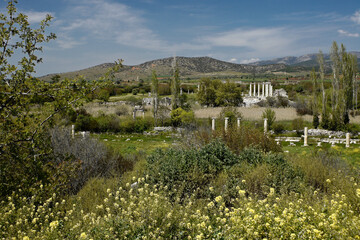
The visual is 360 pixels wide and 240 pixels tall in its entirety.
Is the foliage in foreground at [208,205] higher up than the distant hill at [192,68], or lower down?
lower down

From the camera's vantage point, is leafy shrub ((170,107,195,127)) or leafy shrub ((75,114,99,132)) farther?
leafy shrub ((170,107,195,127))

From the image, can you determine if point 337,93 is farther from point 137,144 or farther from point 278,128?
point 137,144

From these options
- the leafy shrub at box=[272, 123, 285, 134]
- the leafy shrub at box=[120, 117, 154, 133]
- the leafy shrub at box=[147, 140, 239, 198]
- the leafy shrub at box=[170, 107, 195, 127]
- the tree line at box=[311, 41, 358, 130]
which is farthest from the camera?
Answer: the leafy shrub at box=[170, 107, 195, 127]

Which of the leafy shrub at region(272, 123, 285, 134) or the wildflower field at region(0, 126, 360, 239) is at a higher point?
the wildflower field at region(0, 126, 360, 239)

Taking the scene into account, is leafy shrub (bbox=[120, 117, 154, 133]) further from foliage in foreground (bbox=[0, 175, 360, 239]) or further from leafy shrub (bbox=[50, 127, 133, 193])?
foliage in foreground (bbox=[0, 175, 360, 239])

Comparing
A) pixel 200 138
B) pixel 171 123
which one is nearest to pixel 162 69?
pixel 171 123

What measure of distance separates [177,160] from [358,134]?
20830mm

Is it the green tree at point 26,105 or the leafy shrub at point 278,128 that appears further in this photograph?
the leafy shrub at point 278,128

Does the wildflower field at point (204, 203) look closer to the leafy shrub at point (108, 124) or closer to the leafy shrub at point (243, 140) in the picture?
the leafy shrub at point (243, 140)

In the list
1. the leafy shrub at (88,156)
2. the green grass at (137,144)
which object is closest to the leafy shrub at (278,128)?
the green grass at (137,144)

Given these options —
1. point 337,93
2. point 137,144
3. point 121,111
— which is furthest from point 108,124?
point 337,93

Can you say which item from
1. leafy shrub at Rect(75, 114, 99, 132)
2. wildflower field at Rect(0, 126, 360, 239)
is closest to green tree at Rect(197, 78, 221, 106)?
leafy shrub at Rect(75, 114, 99, 132)

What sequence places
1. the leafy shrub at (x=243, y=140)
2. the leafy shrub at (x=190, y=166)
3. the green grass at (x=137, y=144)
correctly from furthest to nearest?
the green grass at (x=137, y=144)
the leafy shrub at (x=243, y=140)
the leafy shrub at (x=190, y=166)

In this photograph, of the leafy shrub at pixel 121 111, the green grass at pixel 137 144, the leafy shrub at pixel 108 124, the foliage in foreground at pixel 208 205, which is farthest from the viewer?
the leafy shrub at pixel 121 111
